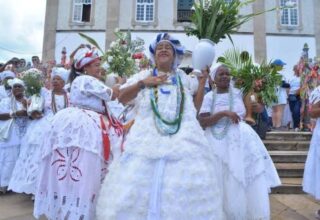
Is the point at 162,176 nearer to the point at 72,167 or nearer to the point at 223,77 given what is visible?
the point at 72,167

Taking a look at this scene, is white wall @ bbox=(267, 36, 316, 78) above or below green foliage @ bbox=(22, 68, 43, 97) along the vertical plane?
above

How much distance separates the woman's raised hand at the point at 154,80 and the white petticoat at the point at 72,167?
0.68 metres

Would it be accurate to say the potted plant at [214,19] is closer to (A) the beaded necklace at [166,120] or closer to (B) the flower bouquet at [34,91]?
(A) the beaded necklace at [166,120]

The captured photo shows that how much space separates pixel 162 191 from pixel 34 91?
3888 millimetres

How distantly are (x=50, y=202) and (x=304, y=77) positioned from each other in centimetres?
778

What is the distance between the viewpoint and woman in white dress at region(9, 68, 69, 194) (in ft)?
15.7

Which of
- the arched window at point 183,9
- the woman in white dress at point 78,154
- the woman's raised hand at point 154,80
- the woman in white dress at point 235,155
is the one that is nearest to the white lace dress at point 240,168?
the woman in white dress at point 235,155

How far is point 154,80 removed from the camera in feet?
9.77

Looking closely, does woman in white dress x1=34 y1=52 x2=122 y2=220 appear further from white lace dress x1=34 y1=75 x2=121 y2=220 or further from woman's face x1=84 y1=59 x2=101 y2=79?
woman's face x1=84 y1=59 x2=101 y2=79

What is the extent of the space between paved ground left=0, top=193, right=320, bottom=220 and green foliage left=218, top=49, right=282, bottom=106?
1.54 m

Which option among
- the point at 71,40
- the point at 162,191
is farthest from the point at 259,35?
the point at 162,191

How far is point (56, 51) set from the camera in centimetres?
2158

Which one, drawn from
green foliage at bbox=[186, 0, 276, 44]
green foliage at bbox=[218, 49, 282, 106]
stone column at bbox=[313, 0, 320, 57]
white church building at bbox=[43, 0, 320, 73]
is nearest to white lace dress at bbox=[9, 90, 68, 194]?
green foliage at bbox=[186, 0, 276, 44]

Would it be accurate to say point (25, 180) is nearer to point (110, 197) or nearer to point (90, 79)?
point (90, 79)
